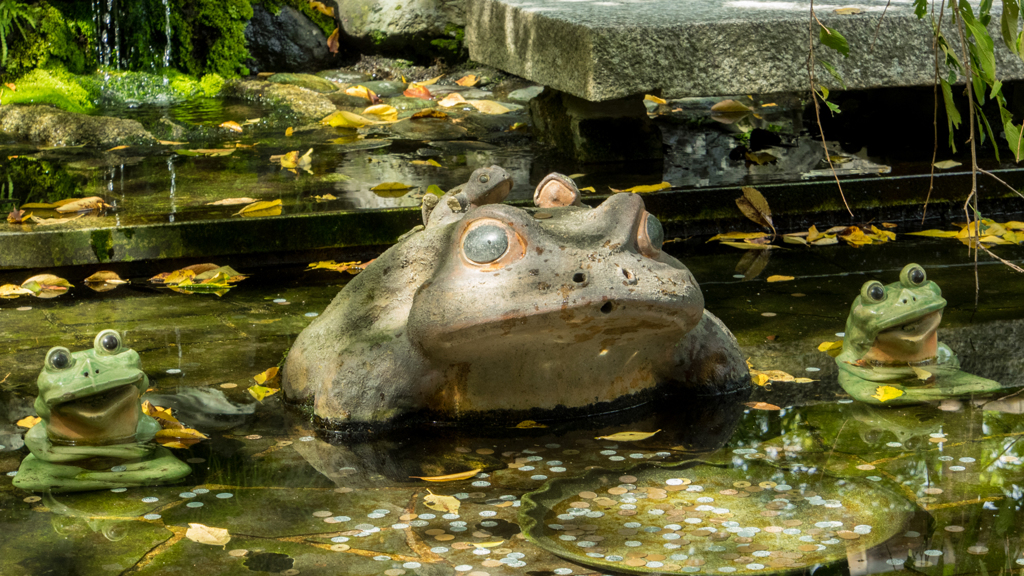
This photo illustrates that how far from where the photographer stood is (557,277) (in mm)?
2939

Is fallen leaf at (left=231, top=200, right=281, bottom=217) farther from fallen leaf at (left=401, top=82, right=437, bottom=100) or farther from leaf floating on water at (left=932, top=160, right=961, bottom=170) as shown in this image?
fallen leaf at (left=401, top=82, right=437, bottom=100)

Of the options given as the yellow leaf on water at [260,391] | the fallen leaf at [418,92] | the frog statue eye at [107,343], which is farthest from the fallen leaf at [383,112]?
the frog statue eye at [107,343]

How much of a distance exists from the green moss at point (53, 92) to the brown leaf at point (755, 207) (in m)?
5.15

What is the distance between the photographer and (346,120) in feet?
25.5

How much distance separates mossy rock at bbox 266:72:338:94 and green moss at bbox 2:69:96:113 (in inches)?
59.4

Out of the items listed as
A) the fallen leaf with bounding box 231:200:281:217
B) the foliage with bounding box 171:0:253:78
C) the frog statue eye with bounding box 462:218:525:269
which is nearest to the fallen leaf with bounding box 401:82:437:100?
the foliage with bounding box 171:0:253:78

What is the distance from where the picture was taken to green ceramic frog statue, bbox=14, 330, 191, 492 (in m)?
2.94

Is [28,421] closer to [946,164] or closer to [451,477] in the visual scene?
→ [451,477]

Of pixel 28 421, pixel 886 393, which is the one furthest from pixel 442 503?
pixel 886 393

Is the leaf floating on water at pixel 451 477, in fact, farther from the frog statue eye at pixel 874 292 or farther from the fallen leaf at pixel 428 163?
the fallen leaf at pixel 428 163

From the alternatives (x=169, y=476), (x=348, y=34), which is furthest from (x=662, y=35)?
(x=348, y=34)

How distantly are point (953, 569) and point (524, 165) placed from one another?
444 cm

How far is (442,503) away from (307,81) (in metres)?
7.19

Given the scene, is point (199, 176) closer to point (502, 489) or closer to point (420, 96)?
point (420, 96)
